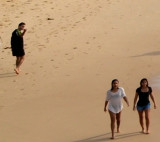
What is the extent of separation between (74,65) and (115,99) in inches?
223

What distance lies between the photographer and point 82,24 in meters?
21.9

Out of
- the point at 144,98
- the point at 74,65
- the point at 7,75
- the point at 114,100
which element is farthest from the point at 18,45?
the point at 144,98

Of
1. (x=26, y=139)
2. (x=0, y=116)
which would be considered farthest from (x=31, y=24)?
(x=26, y=139)

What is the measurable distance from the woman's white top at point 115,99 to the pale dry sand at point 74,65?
0.71 m

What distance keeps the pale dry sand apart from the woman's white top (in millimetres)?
713

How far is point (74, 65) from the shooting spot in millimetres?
17328

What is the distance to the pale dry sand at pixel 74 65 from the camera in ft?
41.9

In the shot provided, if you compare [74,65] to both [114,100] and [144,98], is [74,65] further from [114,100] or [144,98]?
[144,98]

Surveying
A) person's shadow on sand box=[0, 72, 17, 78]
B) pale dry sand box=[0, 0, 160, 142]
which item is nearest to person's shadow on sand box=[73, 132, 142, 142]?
pale dry sand box=[0, 0, 160, 142]

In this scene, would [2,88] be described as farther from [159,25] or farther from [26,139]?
[159,25]

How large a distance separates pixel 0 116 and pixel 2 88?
7.10 feet

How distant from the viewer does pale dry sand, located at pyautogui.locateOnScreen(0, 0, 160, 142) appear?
1276 centimetres

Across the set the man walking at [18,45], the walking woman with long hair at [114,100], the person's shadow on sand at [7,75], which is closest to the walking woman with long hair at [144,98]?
the walking woman with long hair at [114,100]

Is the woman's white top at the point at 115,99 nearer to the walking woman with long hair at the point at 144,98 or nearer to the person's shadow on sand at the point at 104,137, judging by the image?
the walking woman with long hair at the point at 144,98
